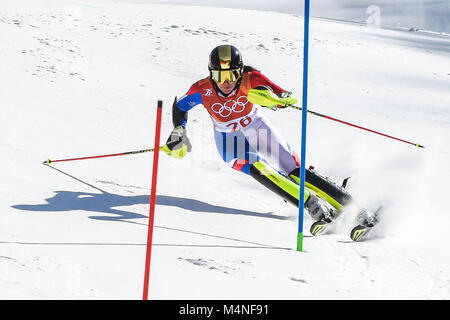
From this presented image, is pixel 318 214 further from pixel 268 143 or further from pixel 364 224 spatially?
pixel 268 143

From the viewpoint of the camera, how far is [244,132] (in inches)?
240

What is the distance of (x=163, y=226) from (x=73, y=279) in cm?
156

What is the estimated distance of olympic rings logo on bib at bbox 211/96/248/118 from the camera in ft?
19.7

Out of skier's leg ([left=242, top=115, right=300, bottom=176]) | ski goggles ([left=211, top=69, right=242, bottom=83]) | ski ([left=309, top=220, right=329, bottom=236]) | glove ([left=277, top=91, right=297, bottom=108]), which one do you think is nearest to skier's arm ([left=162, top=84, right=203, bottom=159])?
ski goggles ([left=211, top=69, right=242, bottom=83])

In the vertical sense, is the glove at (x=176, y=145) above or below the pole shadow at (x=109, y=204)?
above

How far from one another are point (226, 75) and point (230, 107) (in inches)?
14.0

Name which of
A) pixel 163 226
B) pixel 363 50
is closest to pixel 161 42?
pixel 363 50

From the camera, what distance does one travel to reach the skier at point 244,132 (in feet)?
18.7

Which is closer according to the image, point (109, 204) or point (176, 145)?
point (109, 204)

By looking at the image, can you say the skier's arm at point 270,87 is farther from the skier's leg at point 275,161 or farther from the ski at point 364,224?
the ski at point 364,224

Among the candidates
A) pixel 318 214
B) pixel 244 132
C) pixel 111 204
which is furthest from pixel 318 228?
pixel 111 204

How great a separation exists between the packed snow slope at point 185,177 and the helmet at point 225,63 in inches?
50.9

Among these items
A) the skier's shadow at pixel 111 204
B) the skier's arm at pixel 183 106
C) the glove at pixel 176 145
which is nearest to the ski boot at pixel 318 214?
the skier's shadow at pixel 111 204

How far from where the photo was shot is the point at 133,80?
11.1 meters
